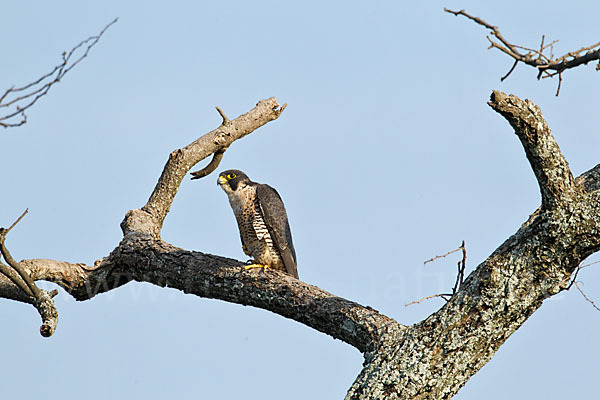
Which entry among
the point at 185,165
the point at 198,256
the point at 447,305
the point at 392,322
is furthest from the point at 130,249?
the point at 447,305

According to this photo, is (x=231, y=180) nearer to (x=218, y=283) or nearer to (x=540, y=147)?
(x=218, y=283)

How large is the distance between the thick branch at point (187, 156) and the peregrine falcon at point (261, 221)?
40cm

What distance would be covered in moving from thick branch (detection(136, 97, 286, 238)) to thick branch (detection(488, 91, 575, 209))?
3549mm

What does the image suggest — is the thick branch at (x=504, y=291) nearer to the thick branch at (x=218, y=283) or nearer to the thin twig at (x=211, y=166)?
the thick branch at (x=218, y=283)

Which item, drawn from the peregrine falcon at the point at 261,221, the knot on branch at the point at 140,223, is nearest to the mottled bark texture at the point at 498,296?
the peregrine falcon at the point at 261,221

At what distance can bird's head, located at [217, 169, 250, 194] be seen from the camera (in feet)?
22.0

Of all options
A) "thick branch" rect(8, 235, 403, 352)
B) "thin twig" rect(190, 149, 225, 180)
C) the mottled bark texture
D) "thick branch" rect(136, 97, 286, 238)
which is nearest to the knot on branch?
"thick branch" rect(136, 97, 286, 238)

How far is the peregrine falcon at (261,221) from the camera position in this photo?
6262 mm

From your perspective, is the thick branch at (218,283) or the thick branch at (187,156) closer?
the thick branch at (218,283)

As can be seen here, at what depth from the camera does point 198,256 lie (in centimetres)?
508

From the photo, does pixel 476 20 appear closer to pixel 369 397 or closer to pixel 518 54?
pixel 518 54

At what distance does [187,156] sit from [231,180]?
1.91 ft

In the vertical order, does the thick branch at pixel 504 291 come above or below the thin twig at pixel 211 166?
below

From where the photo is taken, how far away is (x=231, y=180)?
265 inches
